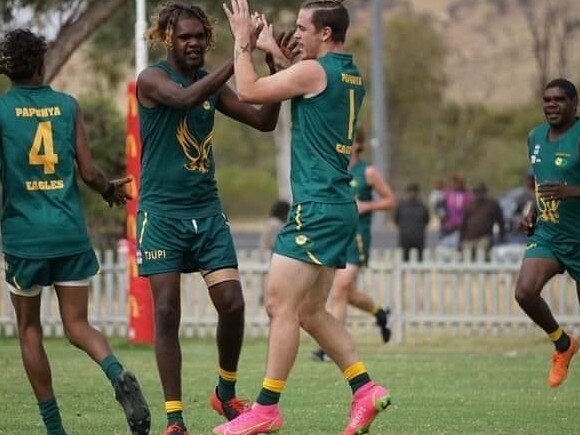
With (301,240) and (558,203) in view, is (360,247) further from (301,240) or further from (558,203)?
(301,240)

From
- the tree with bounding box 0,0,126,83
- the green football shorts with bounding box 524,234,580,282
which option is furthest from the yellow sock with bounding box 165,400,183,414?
the tree with bounding box 0,0,126,83

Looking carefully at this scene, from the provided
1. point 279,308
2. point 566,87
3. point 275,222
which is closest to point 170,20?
point 279,308

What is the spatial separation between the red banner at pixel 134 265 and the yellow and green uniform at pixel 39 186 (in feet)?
28.2

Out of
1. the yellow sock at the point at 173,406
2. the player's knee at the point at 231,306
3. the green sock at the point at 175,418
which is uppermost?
Answer: the player's knee at the point at 231,306

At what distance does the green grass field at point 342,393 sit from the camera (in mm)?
11078

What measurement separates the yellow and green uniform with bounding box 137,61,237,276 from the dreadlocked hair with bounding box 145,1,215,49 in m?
0.16

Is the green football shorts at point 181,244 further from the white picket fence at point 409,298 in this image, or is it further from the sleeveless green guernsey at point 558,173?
the white picket fence at point 409,298

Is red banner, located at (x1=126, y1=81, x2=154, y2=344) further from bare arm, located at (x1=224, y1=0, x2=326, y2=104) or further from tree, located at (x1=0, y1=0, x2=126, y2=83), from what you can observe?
bare arm, located at (x1=224, y1=0, x2=326, y2=104)

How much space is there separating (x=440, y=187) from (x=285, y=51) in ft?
97.3

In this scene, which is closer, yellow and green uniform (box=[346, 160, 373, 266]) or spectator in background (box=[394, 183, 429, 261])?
yellow and green uniform (box=[346, 160, 373, 266])

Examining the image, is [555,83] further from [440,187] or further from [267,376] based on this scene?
[440,187]

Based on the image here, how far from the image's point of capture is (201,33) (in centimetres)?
988

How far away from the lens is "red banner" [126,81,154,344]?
18.4m

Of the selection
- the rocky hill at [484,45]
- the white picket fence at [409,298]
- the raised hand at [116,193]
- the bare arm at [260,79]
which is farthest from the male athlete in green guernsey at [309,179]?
the rocky hill at [484,45]
